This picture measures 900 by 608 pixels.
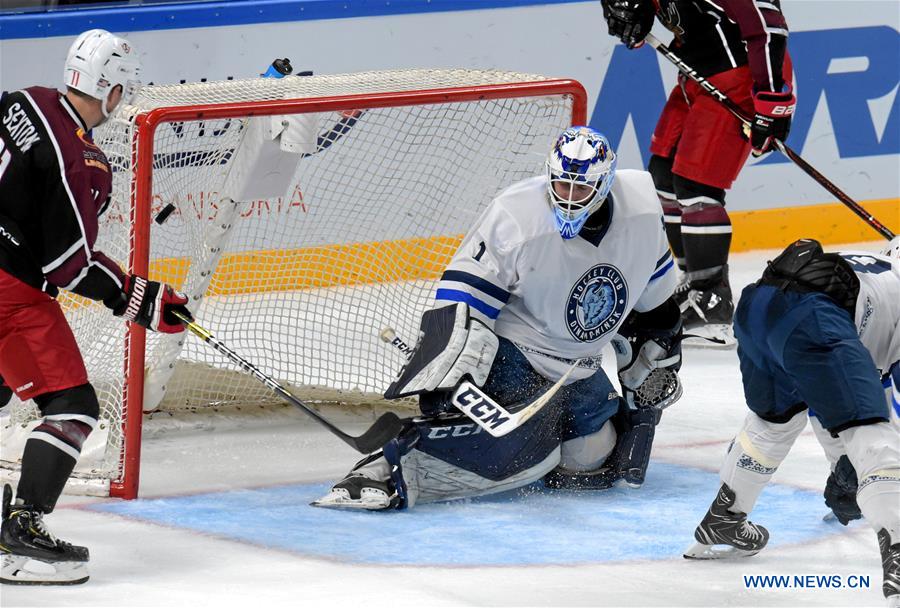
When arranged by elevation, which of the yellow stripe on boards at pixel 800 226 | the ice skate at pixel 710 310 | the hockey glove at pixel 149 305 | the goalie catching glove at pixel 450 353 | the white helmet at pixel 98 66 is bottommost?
the yellow stripe on boards at pixel 800 226

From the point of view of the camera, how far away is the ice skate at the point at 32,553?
10.5ft

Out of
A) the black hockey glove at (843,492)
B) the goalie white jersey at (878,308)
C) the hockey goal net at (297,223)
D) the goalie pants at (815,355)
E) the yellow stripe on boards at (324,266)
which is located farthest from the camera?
the yellow stripe on boards at (324,266)

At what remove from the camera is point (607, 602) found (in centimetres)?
319

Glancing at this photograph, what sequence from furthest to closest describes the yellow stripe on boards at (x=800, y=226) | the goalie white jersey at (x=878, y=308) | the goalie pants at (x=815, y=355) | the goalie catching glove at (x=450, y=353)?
the yellow stripe on boards at (x=800, y=226) → the goalie catching glove at (x=450, y=353) → the goalie white jersey at (x=878, y=308) → the goalie pants at (x=815, y=355)

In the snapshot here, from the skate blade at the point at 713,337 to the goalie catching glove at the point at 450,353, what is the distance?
5.99ft

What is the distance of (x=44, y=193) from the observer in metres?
3.22

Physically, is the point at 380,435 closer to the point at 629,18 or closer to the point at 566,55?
the point at 629,18

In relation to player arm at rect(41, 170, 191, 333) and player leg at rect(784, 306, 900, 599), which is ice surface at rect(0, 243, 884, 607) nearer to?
player leg at rect(784, 306, 900, 599)

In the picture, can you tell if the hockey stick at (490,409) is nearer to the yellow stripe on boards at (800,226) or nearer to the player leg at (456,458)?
the player leg at (456,458)

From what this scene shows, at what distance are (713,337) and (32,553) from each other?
2874 millimetres

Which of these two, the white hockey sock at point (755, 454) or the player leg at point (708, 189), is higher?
the white hockey sock at point (755, 454)

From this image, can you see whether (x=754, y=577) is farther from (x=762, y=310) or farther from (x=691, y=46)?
(x=691, y=46)

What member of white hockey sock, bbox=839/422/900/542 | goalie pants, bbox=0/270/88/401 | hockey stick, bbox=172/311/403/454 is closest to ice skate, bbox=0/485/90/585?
goalie pants, bbox=0/270/88/401

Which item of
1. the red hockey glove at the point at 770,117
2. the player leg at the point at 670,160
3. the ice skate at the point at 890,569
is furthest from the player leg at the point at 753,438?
the player leg at the point at 670,160
